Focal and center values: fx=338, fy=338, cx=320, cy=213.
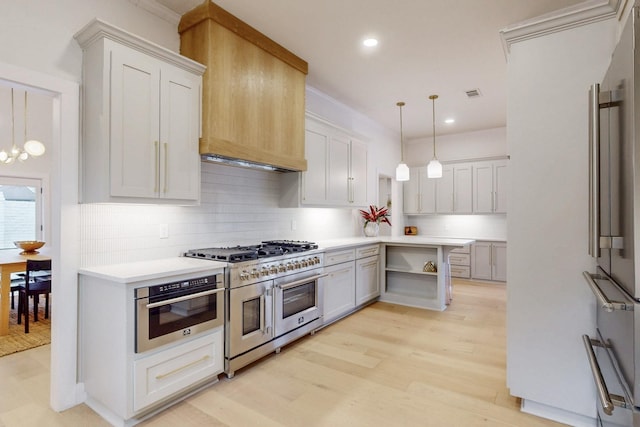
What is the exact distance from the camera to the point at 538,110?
2.24 metres

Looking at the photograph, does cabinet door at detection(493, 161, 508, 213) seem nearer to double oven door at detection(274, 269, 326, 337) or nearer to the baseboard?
double oven door at detection(274, 269, 326, 337)

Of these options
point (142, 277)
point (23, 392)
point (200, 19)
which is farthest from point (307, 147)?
point (23, 392)

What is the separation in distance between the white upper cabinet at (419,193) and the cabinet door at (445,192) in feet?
0.27

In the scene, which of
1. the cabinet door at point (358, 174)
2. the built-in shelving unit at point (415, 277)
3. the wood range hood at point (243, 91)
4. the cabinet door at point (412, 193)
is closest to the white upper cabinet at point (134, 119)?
the wood range hood at point (243, 91)

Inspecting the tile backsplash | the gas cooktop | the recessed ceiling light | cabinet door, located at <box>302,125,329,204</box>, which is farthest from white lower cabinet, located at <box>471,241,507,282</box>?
the recessed ceiling light


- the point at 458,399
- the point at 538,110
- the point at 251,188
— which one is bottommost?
the point at 458,399

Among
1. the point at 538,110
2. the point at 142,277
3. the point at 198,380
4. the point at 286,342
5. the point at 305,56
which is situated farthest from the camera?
the point at 305,56

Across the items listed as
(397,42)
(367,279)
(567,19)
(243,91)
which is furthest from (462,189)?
(243,91)

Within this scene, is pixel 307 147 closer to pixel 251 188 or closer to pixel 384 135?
pixel 251 188

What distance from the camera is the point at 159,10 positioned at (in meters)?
2.72

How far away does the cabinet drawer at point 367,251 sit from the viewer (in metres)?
4.57

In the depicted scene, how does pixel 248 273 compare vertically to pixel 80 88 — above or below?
below

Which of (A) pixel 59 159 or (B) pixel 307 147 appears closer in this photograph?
(A) pixel 59 159

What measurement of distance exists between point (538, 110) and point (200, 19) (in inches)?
102
